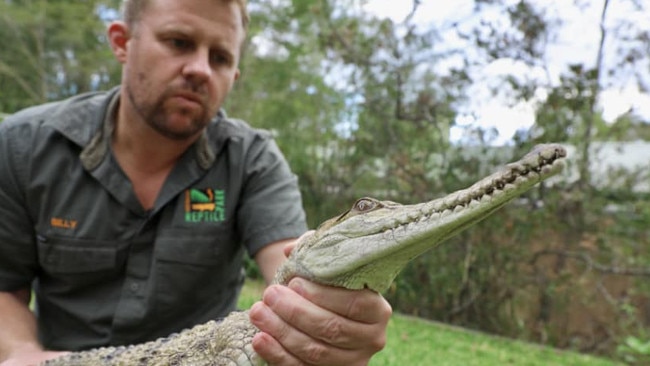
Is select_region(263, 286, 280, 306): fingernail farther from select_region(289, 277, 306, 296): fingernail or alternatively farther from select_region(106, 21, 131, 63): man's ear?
select_region(106, 21, 131, 63): man's ear

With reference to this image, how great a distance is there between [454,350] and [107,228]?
11.5 ft

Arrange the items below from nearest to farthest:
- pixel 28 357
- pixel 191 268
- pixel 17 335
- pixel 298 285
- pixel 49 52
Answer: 1. pixel 298 285
2. pixel 28 357
3. pixel 17 335
4. pixel 191 268
5. pixel 49 52

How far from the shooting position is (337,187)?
291 inches

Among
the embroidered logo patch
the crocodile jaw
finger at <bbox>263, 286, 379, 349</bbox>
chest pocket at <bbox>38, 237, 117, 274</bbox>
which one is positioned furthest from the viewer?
the embroidered logo patch

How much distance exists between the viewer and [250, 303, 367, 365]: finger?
132cm

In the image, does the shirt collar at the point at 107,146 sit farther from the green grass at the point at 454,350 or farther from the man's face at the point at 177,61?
the green grass at the point at 454,350

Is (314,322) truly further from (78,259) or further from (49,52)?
(49,52)

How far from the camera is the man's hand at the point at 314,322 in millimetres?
1316

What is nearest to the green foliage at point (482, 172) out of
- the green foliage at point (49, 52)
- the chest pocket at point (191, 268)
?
the chest pocket at point (191, 268)

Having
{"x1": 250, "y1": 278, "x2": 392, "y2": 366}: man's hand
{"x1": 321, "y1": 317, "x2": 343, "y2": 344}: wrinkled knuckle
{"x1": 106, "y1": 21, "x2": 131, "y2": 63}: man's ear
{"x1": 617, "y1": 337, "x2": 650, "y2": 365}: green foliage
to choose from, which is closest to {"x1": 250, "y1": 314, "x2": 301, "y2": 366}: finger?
{"x1": 250, "y1": 278, "x2": 392, "y2": 366}: man's hand

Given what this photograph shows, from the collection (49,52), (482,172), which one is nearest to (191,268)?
(482,172)

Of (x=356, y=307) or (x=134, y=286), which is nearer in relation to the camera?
(x=356, y=307)

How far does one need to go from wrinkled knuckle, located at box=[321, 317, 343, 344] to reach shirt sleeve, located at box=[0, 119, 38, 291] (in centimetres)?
157

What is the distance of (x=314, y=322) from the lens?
4.28ft
